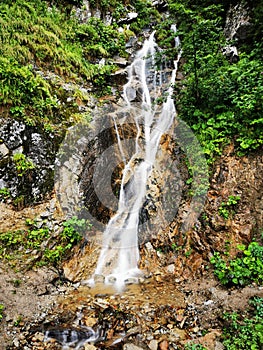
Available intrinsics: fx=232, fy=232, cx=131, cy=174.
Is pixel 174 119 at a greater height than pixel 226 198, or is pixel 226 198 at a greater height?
pixel 174 119

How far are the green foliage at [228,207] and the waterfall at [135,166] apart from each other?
8.40 ft

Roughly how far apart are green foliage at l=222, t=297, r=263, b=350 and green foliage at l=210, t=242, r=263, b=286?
1.42 feet

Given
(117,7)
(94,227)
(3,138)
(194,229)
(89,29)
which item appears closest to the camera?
(194,229)

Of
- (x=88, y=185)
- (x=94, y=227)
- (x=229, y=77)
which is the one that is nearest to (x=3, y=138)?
(x=88, y=185)

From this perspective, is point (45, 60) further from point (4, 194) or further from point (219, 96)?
point (219, 96)

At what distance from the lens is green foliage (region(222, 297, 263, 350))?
3.34 meters

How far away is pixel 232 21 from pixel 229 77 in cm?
369

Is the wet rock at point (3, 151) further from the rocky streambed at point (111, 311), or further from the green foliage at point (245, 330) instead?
the green foliage at point (245, 330)

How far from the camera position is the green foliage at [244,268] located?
13.9ft

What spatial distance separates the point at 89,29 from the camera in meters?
10.5

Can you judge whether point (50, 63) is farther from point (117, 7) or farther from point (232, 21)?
point (117, 7)

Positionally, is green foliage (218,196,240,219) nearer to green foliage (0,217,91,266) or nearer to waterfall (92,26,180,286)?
waterfall (92,26,180,286)

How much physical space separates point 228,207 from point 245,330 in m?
2.40

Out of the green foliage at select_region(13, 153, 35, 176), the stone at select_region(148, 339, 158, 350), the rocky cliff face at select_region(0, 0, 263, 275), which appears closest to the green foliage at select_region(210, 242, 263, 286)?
the rocky cliff face at select_region(0, 0, 263, 275)
